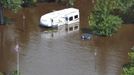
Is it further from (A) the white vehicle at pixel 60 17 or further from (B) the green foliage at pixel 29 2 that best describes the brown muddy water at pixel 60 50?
(B) the green foliage at pixel 29 2

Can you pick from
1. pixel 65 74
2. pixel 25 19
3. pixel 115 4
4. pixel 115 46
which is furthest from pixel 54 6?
pixel 65 74

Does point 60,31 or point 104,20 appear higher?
point 104,20

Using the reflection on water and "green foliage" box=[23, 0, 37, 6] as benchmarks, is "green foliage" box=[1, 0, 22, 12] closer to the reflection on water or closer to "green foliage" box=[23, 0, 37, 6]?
the reflection on water

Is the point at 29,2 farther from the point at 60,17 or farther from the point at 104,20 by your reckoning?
the point at 104,20

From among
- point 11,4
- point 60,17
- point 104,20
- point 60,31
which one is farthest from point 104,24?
point 11,4

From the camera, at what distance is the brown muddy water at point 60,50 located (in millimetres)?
44000

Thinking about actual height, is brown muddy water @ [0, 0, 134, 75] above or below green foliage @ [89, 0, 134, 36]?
below

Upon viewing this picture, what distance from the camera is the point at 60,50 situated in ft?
158

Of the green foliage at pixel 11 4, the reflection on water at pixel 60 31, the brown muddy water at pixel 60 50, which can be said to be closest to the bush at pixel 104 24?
the brown muddy water at pixel 60 50

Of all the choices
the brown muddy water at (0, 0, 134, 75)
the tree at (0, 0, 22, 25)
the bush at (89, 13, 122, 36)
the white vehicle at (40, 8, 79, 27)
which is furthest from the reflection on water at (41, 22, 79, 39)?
the tree at (0, 0, 22, 25)

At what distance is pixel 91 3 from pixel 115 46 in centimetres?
1491

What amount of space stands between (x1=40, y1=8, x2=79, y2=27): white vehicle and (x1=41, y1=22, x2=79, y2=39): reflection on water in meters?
0.55

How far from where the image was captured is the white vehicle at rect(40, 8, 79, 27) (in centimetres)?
5484

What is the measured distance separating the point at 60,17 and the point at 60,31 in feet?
7.41
